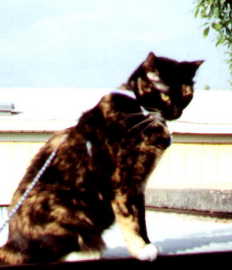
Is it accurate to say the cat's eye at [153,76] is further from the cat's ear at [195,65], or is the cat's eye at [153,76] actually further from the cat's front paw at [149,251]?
the cat's front paw at [149,251]

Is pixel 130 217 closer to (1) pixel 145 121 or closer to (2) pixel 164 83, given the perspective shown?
(1) pixel 145 121

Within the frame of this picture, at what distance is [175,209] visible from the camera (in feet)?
16.7

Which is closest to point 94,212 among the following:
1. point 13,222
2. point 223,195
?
point 13,222

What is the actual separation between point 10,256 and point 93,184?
56cm

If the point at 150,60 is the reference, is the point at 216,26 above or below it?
below

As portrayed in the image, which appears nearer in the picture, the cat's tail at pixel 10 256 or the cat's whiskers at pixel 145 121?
the cat's tail at pixel 10 256

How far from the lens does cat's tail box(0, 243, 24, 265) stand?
8.95 ft

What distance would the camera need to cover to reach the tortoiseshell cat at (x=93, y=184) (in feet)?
9.36

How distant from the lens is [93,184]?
10.0 ft

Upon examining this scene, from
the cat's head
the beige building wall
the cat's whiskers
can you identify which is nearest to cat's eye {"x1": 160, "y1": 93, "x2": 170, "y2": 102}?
the cat's head

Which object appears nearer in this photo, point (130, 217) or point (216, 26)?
point (130, 217)

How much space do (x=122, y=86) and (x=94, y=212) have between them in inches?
37.5

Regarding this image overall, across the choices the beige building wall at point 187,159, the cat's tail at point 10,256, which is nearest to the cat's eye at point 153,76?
the cat's tail at point 10,256

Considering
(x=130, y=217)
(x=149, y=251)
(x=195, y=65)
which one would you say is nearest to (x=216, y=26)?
(x=195, y=65)
